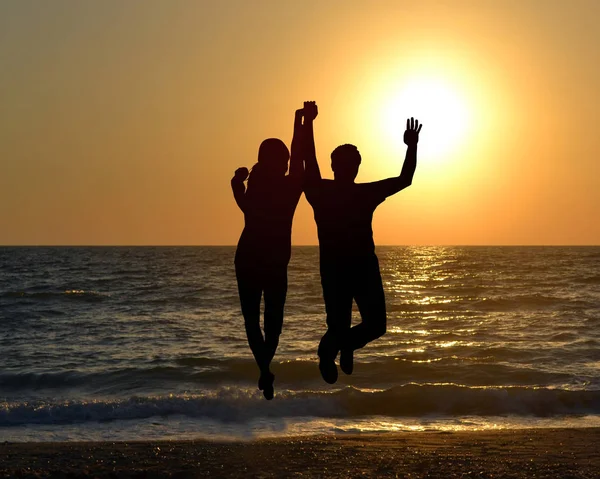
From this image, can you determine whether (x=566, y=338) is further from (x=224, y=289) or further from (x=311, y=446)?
(x=224, y=289)

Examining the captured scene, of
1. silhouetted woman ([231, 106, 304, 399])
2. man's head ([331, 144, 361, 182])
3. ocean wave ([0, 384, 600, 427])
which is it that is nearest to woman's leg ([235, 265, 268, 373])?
silhouetted woman ([231, 106, 304, 399])

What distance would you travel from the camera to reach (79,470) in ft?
60.8

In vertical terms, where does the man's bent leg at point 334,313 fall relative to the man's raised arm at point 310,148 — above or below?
below

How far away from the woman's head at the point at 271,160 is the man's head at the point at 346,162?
0.57 meters

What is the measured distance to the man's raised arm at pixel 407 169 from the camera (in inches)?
368

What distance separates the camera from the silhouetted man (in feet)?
30.2

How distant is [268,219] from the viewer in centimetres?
941

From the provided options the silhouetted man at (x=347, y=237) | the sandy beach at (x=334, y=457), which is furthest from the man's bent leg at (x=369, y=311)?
the sandy beach at (x=334, y=457)

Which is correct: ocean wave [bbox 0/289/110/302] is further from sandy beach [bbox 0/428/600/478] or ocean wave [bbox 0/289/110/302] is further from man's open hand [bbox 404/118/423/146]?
man's open hand [bbox 404/118/423/146]

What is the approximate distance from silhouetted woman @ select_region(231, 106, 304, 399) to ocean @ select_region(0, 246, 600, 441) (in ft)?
45.7

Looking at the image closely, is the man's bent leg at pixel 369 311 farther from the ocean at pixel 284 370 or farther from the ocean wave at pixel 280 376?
the ocean wave at pixel 280 376

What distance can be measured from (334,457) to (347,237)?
1168 centimetres

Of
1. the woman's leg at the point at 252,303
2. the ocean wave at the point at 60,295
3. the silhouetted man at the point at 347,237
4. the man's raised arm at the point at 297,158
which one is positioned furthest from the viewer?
the ocean wave at the point at 60,295

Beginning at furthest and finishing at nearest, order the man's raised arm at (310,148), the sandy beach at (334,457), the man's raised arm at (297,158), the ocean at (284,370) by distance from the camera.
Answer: the ocean at (284,370)
the sandy beach at (334,457)
the man's raised arm at (297,158)
the man's raised arm at (310,148)
